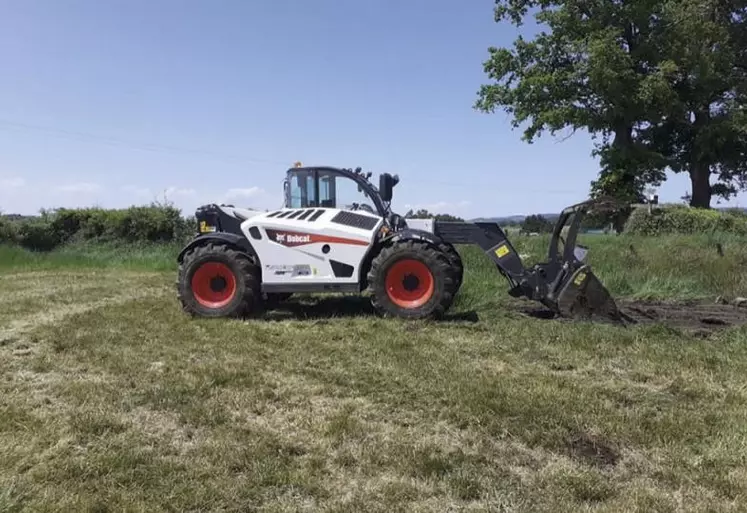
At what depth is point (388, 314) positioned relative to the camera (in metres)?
7.55

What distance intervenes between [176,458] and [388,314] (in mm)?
4236

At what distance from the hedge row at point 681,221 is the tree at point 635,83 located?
7595 mm

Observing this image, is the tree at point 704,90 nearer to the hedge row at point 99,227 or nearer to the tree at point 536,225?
the tree at point 536,225

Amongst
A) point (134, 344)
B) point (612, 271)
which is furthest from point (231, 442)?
point (612, 271)

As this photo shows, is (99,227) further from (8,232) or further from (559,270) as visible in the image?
(559,270)

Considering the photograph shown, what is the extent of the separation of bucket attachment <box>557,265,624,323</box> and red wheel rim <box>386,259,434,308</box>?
4.97 ft

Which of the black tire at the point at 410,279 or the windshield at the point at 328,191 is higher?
the windshield at the point at 328,191

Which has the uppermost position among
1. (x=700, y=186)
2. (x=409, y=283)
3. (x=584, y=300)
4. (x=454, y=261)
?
(x=700, y=186)

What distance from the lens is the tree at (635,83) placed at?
23.4m

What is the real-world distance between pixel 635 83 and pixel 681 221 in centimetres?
939

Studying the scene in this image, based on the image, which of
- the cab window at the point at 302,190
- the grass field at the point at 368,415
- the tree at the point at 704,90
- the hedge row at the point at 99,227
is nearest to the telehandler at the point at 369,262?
the cab window at the point at 302,190

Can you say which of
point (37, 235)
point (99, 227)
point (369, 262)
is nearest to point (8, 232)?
point (37, 235)

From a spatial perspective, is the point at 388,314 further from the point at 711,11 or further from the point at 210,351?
the point at 711,11

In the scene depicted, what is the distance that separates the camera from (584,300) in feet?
23.7
